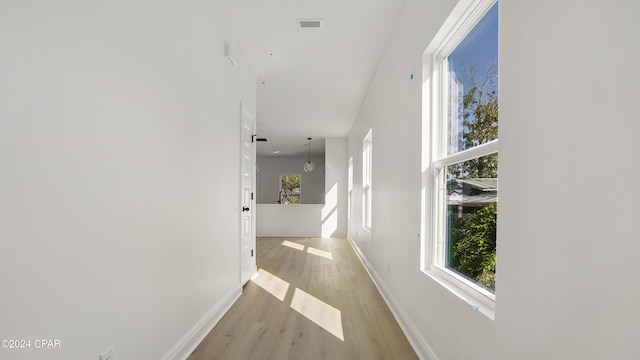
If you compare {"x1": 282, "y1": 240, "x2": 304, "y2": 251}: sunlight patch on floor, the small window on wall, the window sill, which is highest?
the small window on wall

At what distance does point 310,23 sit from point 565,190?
108 inches

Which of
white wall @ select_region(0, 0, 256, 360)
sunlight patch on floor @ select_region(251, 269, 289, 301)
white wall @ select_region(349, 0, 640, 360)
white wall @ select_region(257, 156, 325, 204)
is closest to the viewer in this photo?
white wall @ select_region(349, 0, 640, 360)

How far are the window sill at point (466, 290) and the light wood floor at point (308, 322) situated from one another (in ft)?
2.09

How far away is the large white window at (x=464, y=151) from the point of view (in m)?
1.54

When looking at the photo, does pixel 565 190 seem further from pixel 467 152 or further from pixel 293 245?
pixel 293 245

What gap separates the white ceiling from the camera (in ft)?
9.45

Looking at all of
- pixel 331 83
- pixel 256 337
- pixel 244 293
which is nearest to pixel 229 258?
pixel 244 293

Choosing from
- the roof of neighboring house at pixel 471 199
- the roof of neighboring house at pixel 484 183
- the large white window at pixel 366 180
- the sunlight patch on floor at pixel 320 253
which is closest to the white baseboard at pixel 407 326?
the roof of neighboring house at pixel 471 199

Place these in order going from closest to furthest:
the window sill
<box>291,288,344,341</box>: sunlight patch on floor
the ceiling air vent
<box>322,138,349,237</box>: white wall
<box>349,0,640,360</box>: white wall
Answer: <box>349,0,640,360</box>: white wall → the window sill → <box>291,288,344,341</box>: sunlight patch on floor → the ceiling air vent → <box>322,138,349,237</box>: white wall

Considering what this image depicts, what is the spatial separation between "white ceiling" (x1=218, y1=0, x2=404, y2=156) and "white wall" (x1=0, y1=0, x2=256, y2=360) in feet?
2.21

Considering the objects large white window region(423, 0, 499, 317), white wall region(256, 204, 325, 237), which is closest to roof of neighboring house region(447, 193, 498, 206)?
large white window region(423, 0, 499, 317)

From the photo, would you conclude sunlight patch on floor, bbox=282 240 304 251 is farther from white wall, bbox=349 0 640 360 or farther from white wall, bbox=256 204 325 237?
white wall, bbox=349 0 640 360

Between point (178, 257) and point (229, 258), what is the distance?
119 cm

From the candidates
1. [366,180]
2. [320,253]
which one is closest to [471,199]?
[366,180]
